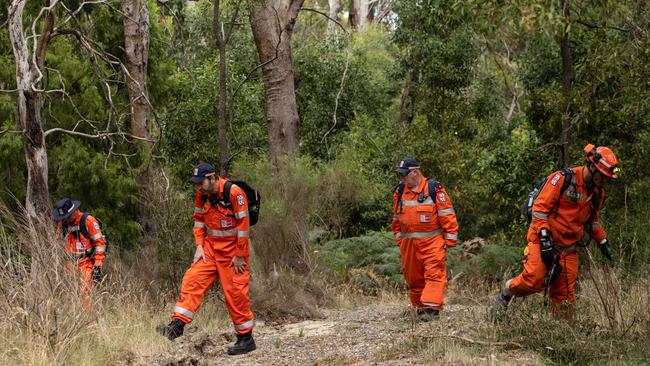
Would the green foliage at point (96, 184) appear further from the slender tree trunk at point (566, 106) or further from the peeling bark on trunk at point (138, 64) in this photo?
the slender tree trunk at point (566, 106)

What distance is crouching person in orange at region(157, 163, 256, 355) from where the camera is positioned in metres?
9.29

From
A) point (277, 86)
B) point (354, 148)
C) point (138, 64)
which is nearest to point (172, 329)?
point (277, 86)

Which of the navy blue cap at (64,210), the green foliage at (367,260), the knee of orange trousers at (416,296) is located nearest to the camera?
the knee of orange trousers at (416,296)

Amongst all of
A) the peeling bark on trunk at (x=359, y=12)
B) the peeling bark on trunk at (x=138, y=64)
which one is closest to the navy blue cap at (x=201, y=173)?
the peeling bark on trunk at (x=138, y=64)

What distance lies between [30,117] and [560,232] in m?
6.58

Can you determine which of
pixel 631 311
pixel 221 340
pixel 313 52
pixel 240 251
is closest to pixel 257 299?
pixel 221 340

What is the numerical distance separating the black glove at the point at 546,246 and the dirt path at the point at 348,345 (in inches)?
34.1

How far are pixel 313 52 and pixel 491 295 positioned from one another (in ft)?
47.4

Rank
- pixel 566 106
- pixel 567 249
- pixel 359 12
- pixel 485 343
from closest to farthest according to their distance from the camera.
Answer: pixel 485 343
pixel 567 249
pixel 566 106
pixel 359 12

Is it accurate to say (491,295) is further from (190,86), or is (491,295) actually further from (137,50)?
(190,86)

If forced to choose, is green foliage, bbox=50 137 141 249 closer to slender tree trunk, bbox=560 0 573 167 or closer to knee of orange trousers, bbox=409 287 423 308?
slender tree trunk, bbox=560 0 573 167

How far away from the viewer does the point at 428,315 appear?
10.3 metres

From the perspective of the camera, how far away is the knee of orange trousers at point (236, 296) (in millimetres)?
9375

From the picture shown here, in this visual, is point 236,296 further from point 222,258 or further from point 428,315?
point 428,315
